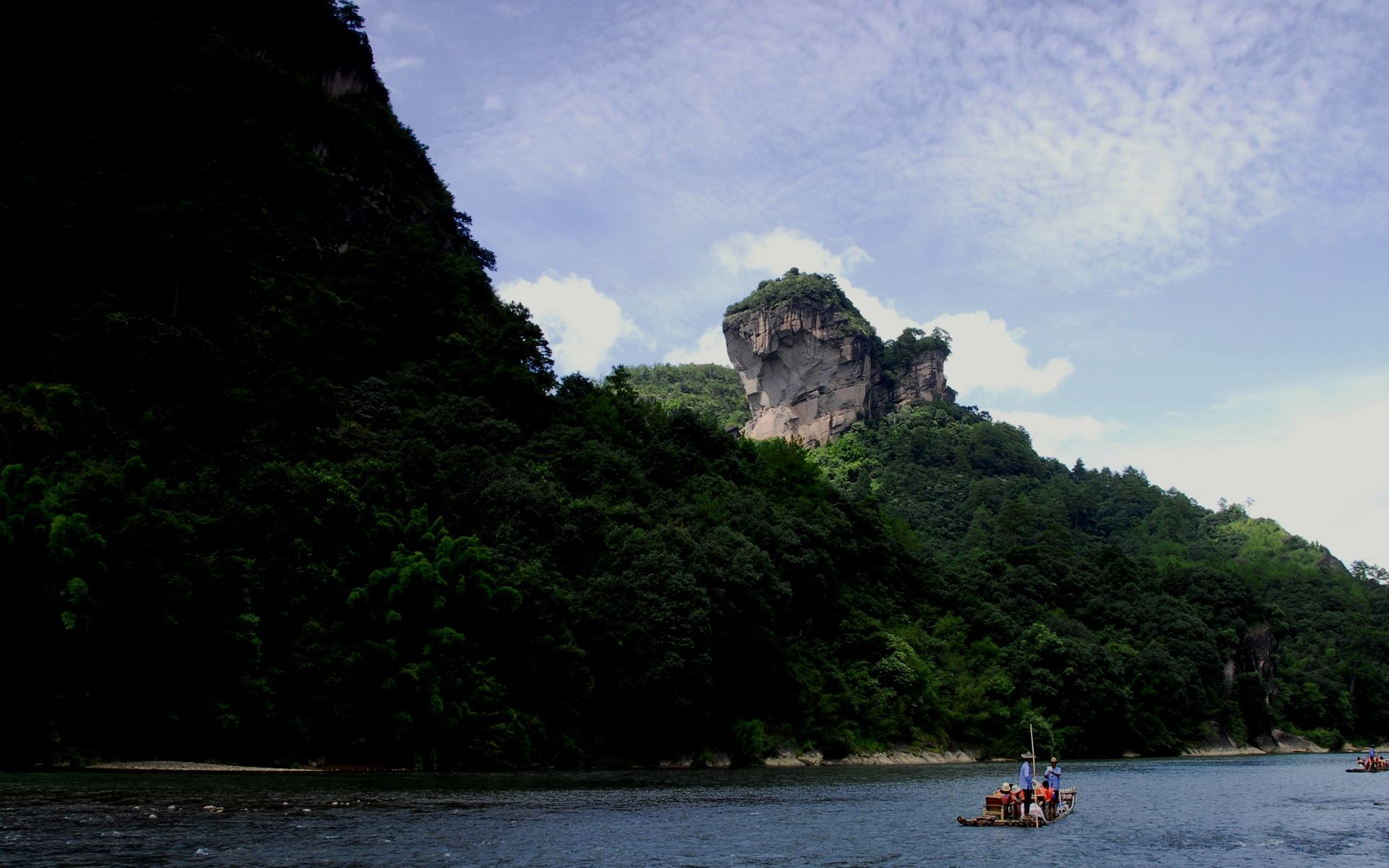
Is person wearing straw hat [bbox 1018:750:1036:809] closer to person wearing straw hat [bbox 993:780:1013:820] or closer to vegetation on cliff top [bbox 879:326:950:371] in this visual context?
person wearing straw hat [bbox 993:780:1013:820]

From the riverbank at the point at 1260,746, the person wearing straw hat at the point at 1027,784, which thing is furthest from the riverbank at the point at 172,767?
the riverbank at the point at 1260,746

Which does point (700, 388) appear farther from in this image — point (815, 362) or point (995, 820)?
point (995, 820)

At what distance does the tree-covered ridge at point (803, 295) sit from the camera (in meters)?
149

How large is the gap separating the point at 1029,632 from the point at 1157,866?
4937cm

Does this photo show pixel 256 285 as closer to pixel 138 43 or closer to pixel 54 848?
pixel 138 43

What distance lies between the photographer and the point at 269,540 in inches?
1405

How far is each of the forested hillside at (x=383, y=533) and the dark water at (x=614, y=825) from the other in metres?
4.19

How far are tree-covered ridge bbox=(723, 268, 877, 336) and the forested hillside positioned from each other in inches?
2740

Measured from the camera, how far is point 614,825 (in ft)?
75.7

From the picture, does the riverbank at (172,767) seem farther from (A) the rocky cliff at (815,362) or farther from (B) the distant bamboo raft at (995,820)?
(A) the rocky cliff at (815,362)

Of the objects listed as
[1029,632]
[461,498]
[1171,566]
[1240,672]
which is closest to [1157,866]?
[461,498]

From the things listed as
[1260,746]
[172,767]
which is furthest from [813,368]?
[172,767]

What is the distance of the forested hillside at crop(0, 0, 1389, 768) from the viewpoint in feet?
105

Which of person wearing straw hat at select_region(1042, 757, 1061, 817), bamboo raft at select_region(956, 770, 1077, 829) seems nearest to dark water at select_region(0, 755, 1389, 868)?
bamboo raft at select_region(956, 770, 1077, 829)
